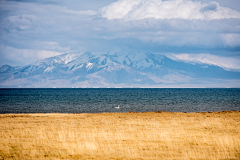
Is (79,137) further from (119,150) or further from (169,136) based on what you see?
(169,136)

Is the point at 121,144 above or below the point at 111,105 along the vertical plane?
above

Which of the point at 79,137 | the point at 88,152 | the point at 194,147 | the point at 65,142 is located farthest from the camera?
the point at 79,137

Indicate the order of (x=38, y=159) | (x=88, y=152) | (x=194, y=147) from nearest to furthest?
(x=38, y=159), (x=88, y=152), (x=194, y=147)

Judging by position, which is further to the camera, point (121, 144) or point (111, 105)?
point (111, 105)

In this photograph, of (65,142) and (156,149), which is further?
(65,142)

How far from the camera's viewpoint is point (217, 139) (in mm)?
19859

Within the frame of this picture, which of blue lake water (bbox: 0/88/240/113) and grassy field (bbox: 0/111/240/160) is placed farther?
blue lake water (bbox: 0/88/240/113)

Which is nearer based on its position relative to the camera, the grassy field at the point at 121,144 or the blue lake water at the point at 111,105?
the grassy field at the point at 121,144

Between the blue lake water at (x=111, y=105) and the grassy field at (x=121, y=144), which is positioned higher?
the grassy field at (x=121, y=144)

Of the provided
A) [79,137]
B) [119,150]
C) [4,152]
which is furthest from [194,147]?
[4,152]

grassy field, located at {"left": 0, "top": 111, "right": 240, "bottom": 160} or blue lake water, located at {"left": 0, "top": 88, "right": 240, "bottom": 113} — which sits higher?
grassy field, located at {"left": 0, "top": 111, "right": 240, "bottom": 160}

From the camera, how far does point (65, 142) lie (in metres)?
19.2

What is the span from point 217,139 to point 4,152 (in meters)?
12.8

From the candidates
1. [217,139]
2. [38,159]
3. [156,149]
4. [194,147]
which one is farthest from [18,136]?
[217,139]
